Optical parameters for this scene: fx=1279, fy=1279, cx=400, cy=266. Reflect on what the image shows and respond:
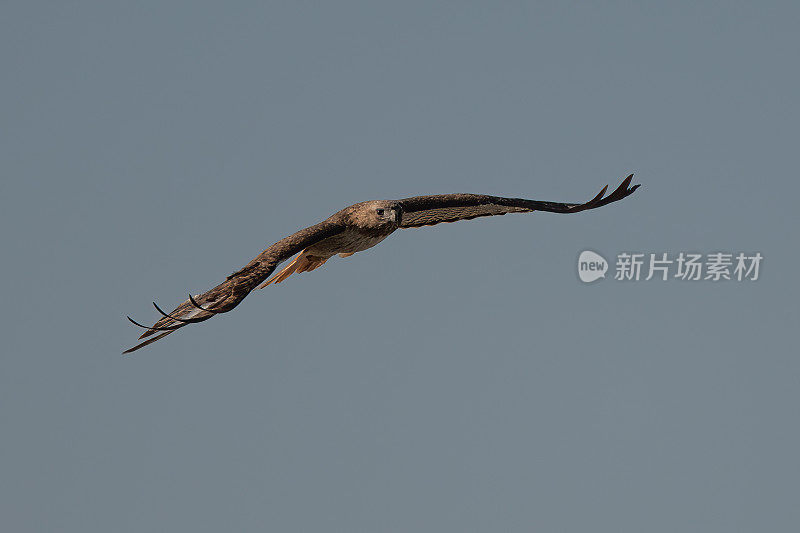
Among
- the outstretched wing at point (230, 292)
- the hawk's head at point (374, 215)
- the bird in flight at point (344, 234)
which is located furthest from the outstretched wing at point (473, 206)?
the outstretched wing at point (230, 292)

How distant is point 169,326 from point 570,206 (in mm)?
9550

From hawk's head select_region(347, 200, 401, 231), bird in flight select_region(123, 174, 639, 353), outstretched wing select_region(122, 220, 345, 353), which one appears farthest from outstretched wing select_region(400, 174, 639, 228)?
outstretched wing select_region(122, 220, 345, 353)

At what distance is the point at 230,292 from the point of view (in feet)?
62.3

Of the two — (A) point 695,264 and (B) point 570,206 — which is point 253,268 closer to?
(B) point 570,206

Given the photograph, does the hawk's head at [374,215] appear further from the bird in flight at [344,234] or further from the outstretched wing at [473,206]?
the outstretched wing at [473,206]

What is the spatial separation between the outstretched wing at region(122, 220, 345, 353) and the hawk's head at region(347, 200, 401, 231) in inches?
43.3

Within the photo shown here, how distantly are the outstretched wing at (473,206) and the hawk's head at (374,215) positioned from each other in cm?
124

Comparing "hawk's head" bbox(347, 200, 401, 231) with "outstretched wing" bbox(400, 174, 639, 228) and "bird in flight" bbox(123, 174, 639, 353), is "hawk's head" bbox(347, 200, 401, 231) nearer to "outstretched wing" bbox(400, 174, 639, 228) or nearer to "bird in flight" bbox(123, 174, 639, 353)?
"bird in flight" bbox(123, 174, 639, 353)

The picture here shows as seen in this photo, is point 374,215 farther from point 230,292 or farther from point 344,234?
point 230,292

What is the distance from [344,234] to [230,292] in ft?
10.5

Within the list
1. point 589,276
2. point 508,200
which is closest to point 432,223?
point 508,200

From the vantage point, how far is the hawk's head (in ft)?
70.2

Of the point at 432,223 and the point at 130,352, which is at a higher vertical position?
the point at 432,223

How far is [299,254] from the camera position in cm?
2211
